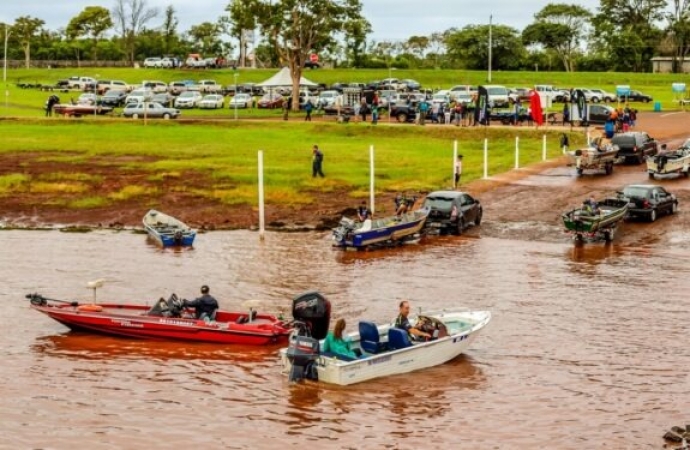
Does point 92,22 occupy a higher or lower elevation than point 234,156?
higher

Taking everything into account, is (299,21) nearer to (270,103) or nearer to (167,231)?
(270,103)

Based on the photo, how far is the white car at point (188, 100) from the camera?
294 feet

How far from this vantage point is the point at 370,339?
78.1 ft

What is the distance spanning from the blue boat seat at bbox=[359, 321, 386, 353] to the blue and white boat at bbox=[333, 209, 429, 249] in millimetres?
14503

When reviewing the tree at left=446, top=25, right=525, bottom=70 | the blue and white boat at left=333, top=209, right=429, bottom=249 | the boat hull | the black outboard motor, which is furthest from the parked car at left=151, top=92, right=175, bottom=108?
the black outboard motor

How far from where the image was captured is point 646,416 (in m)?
21.8

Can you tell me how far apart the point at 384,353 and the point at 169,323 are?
583 cm

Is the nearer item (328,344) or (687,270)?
(328,344)

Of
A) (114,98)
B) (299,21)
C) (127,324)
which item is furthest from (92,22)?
(127,324)

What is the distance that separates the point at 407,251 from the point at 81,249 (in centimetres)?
1158

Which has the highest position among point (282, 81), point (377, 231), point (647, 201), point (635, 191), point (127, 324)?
point (282, 81)

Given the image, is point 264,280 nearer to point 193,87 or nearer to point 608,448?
point 608,448

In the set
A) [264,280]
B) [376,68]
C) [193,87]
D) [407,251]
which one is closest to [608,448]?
[264,280]

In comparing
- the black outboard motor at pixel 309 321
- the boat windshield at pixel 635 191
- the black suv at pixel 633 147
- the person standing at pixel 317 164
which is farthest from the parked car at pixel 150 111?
the black outboard motor at pixel 309 321
